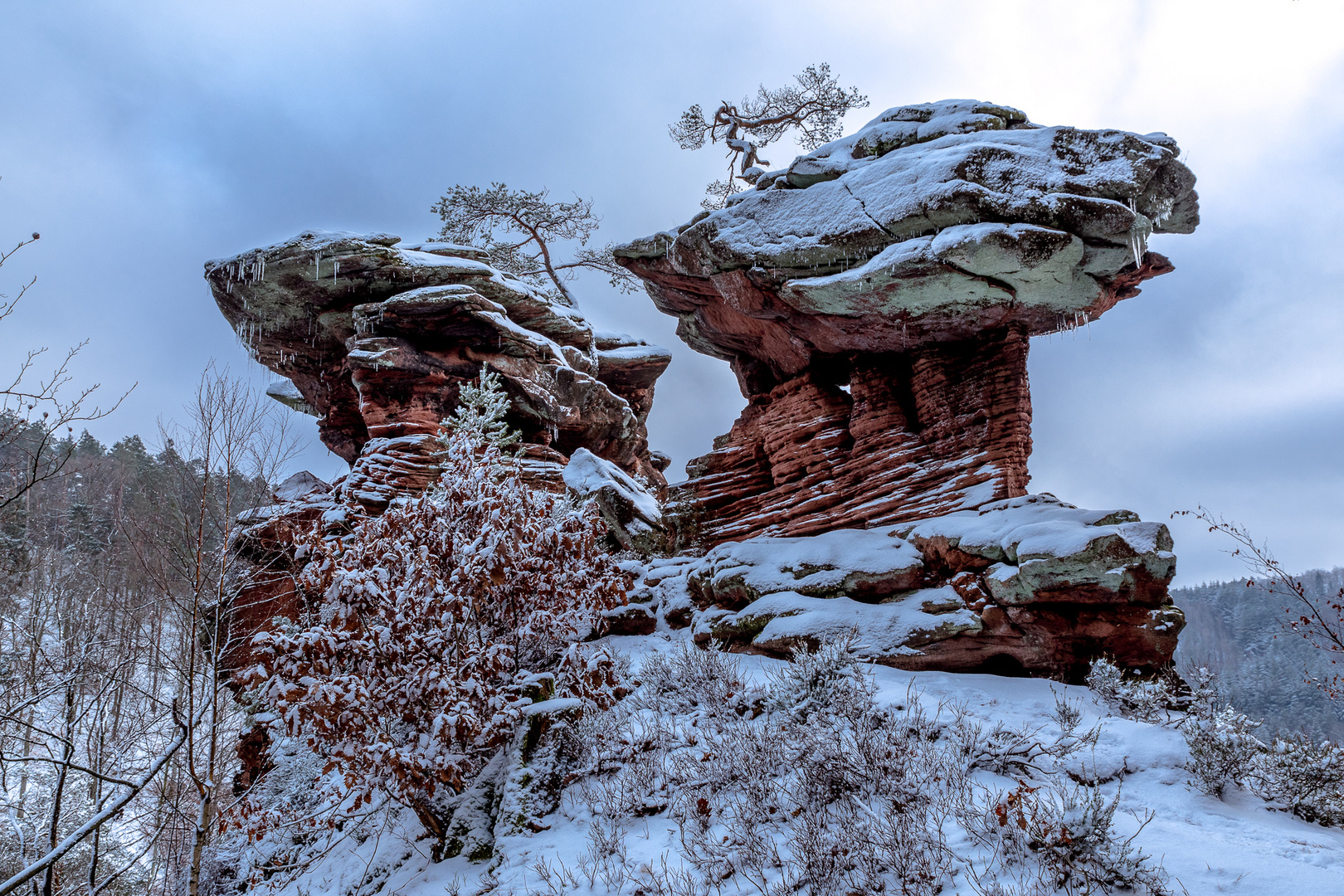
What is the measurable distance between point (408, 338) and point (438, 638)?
12452mm

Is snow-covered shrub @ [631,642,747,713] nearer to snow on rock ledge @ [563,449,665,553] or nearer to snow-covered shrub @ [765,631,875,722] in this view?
snow-covered shrub @ [765,631,875,722]

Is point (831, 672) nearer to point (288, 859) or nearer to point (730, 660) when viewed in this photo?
point (730, 660)

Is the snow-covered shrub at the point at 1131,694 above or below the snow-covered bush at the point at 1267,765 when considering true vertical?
above

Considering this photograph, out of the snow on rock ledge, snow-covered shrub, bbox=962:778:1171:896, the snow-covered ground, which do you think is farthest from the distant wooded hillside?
the snow on rock ledge

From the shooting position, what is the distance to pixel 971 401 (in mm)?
11398

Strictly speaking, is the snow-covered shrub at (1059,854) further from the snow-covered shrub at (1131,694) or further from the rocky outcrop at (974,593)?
the rocky outcrop at (974,593)

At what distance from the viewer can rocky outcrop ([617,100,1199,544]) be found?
1048 cm

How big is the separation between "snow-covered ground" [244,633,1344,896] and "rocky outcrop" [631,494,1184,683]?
1.47ft

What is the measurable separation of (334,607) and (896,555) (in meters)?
7.14

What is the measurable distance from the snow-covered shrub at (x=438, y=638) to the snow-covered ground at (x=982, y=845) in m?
0.72

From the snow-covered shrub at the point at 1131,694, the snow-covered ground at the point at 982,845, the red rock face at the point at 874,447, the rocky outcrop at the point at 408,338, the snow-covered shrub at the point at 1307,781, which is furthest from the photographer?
the rocky outcrop at the point at 408,338

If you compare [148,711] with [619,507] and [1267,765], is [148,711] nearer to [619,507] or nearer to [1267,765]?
[619,507]

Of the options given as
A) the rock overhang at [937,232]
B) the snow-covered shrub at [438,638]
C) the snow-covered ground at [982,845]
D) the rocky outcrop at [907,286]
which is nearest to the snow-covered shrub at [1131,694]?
the snow-covered ground at [982,845]

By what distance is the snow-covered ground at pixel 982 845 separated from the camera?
3.93m
